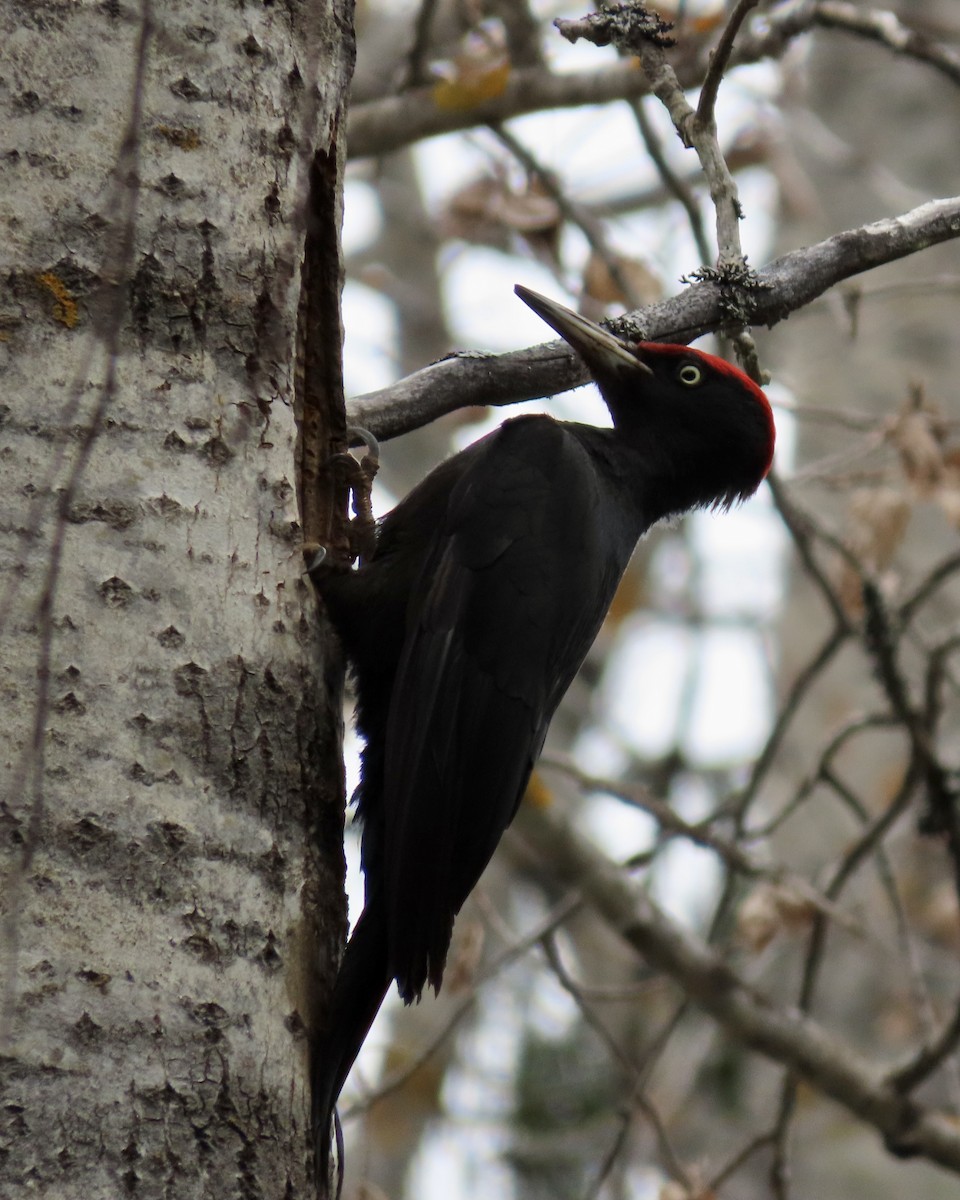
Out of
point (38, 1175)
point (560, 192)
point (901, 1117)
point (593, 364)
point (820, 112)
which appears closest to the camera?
point (38, 1175)

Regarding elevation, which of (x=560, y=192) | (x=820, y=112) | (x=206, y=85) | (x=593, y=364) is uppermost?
(x=820, y=112)

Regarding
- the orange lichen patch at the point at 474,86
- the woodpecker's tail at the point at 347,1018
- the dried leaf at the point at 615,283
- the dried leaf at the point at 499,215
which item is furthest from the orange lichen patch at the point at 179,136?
the dried leaf at the point at 499,215

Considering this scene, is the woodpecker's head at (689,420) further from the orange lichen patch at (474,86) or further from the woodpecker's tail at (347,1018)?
the woodpecker's tail at (347,1018)

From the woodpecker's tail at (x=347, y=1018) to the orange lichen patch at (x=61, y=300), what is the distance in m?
1.01

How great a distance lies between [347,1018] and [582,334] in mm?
1578

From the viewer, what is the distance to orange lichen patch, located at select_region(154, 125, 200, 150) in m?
2.22

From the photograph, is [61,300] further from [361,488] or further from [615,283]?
[615,283]

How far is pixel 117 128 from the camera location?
214 centimetres

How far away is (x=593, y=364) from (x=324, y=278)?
0.81 meters

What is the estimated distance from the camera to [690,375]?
3520mm

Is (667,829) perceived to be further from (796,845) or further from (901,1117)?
(796,845)

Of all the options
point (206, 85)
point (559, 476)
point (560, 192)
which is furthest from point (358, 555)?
point (560, 192)

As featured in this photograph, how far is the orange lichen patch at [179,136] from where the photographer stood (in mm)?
2225

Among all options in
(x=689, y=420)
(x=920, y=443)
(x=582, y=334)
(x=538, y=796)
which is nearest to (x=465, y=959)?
(x=538, y=796)
